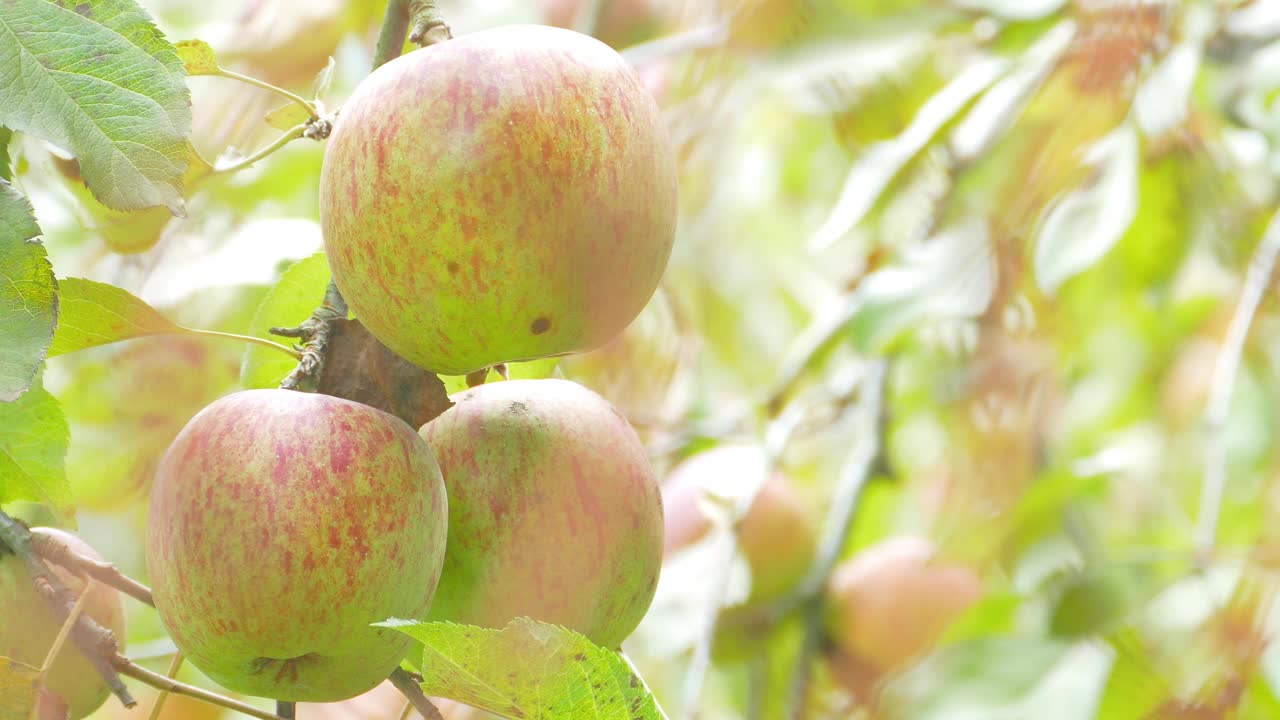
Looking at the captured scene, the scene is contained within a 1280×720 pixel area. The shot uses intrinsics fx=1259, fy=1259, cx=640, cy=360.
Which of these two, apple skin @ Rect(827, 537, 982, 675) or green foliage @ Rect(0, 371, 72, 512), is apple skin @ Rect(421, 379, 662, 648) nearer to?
green foliage @ Rect(0, 371, 72, 512)

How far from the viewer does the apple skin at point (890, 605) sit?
137cm

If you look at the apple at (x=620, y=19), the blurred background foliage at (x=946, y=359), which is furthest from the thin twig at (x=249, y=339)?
the apple at (x=620, y=19)

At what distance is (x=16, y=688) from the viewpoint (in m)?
0.60

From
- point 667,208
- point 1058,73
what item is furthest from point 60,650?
point 1058,73

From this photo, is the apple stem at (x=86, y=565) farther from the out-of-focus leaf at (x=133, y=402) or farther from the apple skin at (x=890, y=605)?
the apple skin at (x=890, y=605)

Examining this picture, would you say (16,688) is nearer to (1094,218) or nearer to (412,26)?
(412,26)

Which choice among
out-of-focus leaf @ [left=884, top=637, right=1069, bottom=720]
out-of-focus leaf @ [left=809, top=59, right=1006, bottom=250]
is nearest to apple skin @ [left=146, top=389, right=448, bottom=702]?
out-of-focus leaf @ [left=809, top=59, right=1006, bottom=250]

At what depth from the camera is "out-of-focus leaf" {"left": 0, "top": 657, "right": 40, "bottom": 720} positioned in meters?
0.60

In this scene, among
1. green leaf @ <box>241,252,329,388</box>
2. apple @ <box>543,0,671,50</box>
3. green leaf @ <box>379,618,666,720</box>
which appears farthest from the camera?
apple @ <box>543,0,671,50</box>

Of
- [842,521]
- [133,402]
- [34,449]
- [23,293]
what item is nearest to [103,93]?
[23,293]

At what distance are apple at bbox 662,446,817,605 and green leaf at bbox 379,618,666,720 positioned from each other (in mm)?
771

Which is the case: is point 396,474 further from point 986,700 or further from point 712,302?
point 712,302

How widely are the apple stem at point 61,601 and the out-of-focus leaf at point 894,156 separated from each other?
0.67m

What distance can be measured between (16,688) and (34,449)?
0.51 ft
